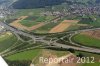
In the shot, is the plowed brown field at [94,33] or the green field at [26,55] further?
the plowed brown field at [94,33]

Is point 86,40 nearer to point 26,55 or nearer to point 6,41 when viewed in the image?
point 26,55

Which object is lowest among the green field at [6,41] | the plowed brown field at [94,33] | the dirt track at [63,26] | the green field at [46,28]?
the green field at [6,41]

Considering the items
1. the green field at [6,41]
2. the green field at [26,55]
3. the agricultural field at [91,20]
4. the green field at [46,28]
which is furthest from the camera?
the agricultural field at [91,20]

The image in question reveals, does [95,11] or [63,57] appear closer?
[63,57]

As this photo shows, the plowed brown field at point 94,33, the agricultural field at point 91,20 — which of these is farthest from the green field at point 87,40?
the agricultural field at point 91,20

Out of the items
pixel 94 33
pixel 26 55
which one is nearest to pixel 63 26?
pixel 94 33

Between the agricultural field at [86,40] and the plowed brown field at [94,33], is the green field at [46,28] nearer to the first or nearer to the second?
the agricultural field at [86,40]

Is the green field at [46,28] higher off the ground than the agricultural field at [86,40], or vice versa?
the agricultural field at [86,40]

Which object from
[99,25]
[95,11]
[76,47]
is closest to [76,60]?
[76,47]

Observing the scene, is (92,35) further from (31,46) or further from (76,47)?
(31,46)
